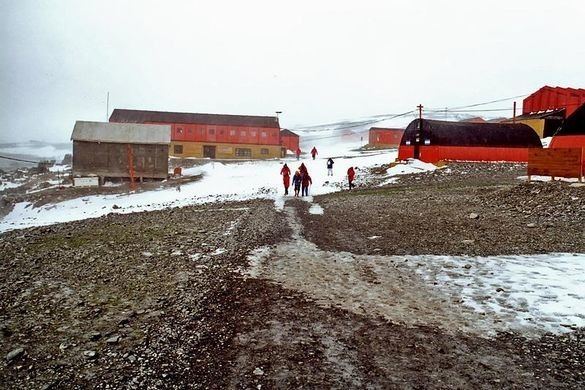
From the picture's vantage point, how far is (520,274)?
812cm

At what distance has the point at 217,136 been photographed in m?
70.4

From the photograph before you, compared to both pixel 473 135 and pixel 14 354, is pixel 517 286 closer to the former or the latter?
pixel 14 354

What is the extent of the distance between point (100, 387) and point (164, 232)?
31.8 feet

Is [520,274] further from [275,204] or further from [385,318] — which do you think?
[275,204]

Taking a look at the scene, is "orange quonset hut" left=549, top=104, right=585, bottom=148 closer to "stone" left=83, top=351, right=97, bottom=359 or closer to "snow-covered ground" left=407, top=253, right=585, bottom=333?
"snow-covered ground" left=407, top=253, right=585, bottom=333

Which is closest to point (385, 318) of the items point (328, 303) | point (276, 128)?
point (328, 303)

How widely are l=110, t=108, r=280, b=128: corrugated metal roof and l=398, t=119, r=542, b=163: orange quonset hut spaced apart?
1439 inches

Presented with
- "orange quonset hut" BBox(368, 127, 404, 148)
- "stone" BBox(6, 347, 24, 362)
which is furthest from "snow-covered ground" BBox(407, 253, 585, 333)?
"orange quonset hut" BBox(368, 127, 404, 148)

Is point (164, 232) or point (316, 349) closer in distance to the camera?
point (316, 349)

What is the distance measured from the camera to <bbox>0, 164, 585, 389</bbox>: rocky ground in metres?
4.44

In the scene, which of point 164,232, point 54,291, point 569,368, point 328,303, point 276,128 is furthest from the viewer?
point 276,128

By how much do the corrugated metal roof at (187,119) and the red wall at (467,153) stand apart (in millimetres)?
37340

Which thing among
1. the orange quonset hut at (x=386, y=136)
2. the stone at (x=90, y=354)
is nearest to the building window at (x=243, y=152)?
the orange quonset hut at (x=386, y=136)

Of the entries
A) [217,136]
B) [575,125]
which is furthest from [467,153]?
[217,136]
